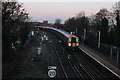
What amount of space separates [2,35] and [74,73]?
7331 millimetres

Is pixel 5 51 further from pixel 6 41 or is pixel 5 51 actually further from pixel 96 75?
pixel 96 75

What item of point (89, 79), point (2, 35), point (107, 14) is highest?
point (107, 14)

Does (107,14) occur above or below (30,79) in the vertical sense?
above

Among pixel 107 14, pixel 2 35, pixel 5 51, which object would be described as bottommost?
pixel 5 51

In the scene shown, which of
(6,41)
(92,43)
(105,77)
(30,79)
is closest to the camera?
(30,79)

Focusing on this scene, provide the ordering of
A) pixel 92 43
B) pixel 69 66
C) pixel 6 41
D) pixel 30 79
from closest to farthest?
1. pixel 30 79
2. pixel 6 41
3. pixel 69 66
4. pixel 92 43

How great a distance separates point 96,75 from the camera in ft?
59.4

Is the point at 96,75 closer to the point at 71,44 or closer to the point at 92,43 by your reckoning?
the point at 71,44

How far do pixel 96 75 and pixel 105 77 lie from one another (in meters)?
0.98

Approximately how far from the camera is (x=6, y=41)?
52.3 ft

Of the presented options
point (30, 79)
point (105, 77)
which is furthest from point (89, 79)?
point (30, 79)

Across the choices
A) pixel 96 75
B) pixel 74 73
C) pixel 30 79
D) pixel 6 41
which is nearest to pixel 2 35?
pixel 6 41

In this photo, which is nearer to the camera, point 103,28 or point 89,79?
point 89,79

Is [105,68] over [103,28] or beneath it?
beneath
